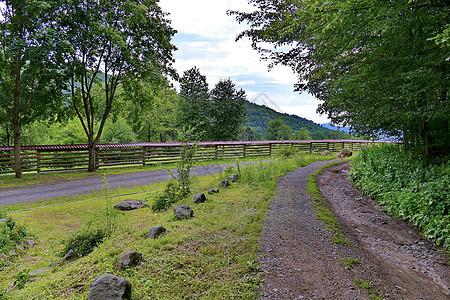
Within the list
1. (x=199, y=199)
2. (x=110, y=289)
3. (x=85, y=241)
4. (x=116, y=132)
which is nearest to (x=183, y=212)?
(x=199, y=199)

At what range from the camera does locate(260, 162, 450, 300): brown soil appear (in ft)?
8.00

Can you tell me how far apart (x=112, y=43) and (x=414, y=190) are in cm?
1291

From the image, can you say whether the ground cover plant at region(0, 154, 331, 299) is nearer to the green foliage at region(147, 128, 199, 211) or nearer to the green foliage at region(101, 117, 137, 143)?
the green foliage at region(147, 128, 199, 211)

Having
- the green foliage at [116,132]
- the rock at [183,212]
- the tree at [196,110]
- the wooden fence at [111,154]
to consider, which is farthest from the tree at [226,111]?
the rock at [183,212]

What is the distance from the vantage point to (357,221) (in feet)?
15.5

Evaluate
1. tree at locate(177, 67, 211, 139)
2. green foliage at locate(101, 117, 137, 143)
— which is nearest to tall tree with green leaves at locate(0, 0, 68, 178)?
green foliage at locate(101, 117, 137, 143)

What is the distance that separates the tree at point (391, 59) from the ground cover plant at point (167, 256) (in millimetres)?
3712

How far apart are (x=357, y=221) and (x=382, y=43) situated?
4005mm

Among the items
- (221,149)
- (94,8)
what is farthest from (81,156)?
(221,149)

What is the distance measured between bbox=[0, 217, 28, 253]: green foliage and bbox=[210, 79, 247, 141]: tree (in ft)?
71.4

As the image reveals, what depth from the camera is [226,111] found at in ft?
84.6

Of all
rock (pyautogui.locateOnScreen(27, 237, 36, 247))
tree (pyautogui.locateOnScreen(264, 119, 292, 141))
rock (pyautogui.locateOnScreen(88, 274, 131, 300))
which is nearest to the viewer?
rock (pyautogui.locateOnScreen(88, 274, 131, 300))

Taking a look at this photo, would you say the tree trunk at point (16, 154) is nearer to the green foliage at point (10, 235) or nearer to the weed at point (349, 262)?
the green foliage at point (10, 235)

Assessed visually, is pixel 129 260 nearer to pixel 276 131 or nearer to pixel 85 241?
pixel 85 241
